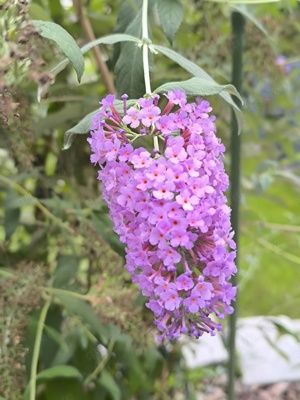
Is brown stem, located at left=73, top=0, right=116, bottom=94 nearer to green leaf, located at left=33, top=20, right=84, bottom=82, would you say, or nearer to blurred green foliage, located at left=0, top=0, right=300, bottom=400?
blurred green foliage, located at left=0, top=0, right=300, bottom=400

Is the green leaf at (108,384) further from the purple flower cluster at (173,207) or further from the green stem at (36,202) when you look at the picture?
the purple flower cluster at (173,207)

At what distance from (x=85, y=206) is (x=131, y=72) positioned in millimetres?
416

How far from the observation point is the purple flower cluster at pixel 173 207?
54 centimetres

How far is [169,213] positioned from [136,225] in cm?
4

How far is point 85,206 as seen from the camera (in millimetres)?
1129

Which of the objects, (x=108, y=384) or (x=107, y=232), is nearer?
(x=107, y=232)

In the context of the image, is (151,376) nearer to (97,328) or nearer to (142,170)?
(97,328)

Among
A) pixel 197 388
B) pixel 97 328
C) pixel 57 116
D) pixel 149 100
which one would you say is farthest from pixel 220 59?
pixel 197 388

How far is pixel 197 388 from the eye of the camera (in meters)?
1.58

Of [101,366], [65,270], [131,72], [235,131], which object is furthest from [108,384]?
[131,72]

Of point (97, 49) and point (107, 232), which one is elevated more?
point (97, 49)

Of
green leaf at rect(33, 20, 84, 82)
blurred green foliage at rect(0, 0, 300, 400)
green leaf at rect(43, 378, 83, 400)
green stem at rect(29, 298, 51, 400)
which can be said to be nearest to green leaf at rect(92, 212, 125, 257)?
blurred green foliage at rect(0, 0, 300, 400)

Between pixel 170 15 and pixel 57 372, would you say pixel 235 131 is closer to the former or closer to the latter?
pixel 170 15

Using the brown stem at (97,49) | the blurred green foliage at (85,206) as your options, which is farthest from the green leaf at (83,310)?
the brown stem at (97,49)
